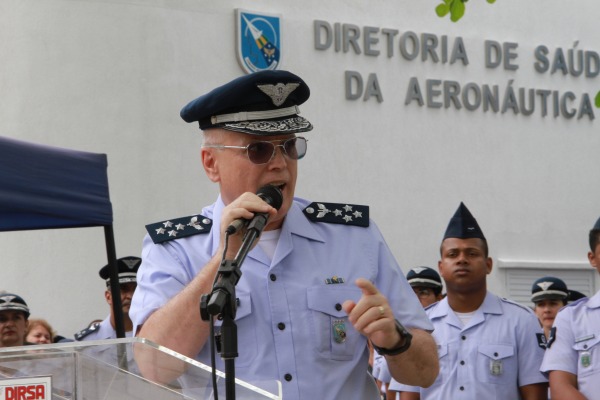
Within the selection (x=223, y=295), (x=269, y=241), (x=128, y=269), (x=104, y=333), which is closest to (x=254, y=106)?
(x=269, y=241)

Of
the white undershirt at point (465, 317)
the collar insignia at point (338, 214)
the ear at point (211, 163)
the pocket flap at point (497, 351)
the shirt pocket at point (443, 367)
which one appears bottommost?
the shirt pocket at point (443, 367)

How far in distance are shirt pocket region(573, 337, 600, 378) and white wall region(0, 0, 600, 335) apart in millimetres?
7170

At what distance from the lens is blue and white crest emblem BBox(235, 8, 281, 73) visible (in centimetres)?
1298

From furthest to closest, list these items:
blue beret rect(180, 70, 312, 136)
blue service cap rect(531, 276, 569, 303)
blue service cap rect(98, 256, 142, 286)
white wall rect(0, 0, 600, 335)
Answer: white wall rect(0, 0, 600, 335) < blue service cap rect(531, 276, 569, 303) < blue service cap rect(98, 256, 142, 286) < blue beret rect(180, 70, 312, 136)

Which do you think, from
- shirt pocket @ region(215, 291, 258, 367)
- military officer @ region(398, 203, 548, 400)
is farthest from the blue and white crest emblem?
shirt pocket @ region(215, 291, 258, 367)

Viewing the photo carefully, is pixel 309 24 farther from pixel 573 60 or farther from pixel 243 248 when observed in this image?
pixel 243 248

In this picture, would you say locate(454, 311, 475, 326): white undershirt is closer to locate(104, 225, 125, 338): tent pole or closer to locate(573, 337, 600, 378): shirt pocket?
locate(573, 337, 600, 378): shirt pocket

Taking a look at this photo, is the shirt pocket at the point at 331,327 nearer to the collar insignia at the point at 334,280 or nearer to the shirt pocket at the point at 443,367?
the collar insignia at the point at 334,280

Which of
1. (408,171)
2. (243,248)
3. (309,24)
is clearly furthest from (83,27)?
(243,248)

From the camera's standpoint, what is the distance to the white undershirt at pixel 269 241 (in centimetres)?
320

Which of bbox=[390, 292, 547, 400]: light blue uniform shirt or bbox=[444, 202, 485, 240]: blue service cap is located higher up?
bbox=[444, 202, 485, 240]: blue service cap

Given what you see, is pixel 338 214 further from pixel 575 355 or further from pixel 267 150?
pixel 575 355

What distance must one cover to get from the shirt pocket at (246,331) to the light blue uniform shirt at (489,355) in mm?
3524

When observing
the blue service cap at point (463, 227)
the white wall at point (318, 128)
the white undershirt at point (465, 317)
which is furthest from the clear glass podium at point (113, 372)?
the white wall at point (318, 128)
